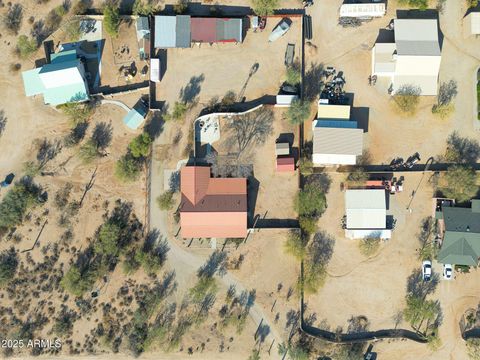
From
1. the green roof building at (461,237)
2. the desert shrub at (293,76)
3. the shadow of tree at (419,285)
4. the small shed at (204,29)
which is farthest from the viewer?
the shadow of tree at (419,285)

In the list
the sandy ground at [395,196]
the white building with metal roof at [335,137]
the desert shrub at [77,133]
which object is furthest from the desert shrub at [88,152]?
the sandy ground at [395,196]

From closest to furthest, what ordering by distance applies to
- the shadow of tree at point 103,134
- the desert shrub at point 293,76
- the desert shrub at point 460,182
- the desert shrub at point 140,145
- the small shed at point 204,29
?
the desert shrub at point 460,182 → the desert shrub at point 140,145 → the desert shrub at point 293,76 → the small shed at point 204,29 → the shadow of tree at point 103,134

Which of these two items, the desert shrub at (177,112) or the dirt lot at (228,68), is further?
the dirt lot at (228,68)

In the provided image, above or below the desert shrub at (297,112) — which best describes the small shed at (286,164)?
below

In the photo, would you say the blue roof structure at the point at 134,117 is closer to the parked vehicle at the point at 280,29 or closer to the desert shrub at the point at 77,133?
the desert shrub at the point at 77,133

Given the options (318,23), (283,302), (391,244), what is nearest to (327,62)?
(318,23)

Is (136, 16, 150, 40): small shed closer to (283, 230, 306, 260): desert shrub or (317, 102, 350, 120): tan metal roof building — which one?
(317, 102, 350, 120): tan metal roof building
